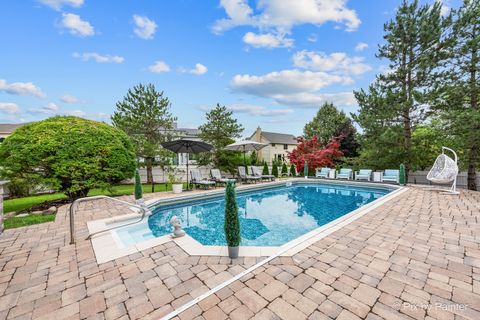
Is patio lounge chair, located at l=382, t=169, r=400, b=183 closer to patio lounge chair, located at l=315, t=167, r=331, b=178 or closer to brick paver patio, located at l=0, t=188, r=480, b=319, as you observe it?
patio lounge chair, located at l=315, t=167, r=331, b=178

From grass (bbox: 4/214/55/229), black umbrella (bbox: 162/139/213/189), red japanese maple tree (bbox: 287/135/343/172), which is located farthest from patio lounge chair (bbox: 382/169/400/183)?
grass (bbox: 4/214/55/229)

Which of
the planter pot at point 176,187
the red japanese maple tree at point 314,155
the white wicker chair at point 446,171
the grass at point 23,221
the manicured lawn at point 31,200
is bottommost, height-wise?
the manicured lawn at point 31,200

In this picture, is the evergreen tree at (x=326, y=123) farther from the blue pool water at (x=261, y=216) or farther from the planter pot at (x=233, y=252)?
the planter pot at (x=233, y=252)

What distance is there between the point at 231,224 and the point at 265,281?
3.37ft

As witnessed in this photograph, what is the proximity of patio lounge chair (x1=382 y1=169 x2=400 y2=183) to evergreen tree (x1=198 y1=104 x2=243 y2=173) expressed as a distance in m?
10.8

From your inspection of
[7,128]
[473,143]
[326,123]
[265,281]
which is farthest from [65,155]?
[7,128]

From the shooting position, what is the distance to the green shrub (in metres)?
3.53

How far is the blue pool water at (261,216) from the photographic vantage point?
5775 mm

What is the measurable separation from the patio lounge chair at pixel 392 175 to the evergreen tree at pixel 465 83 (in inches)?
132

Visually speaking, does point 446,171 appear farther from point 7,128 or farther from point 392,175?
point 7,128

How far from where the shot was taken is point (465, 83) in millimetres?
11711

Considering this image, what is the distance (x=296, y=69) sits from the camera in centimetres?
1577

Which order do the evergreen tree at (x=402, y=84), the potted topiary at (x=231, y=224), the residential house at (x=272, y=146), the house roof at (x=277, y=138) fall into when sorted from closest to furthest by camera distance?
the potted topiary at (x=231, y=224)
the evergreen tree at (x=402, y=84)
the residential house at (x=272, y=146)
the house roof at (x=277, y=138)

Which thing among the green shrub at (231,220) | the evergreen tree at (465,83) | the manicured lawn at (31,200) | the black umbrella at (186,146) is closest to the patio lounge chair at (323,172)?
the evergreen tree at (465,83)
